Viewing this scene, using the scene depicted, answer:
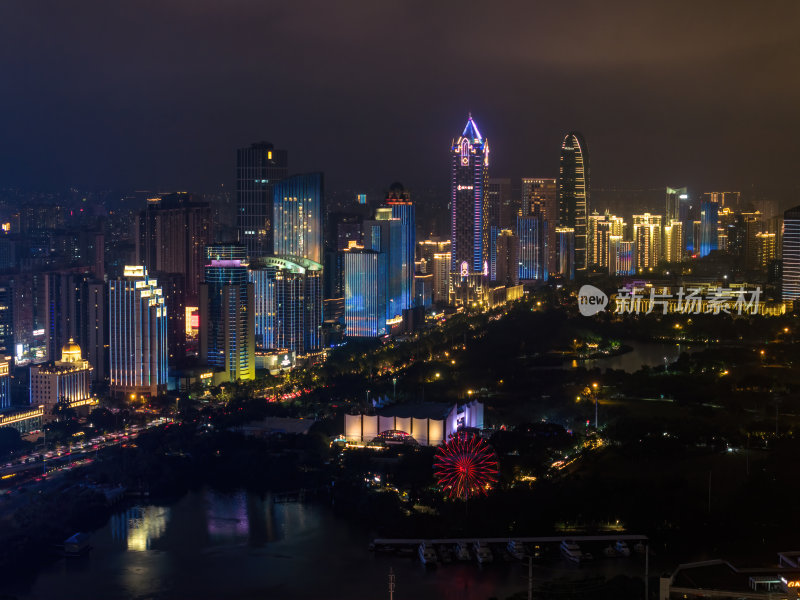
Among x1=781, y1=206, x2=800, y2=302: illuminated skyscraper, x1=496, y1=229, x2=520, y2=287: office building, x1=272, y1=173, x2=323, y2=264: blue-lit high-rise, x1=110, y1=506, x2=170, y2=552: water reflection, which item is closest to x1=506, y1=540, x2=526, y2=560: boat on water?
x1=110, y1=506, x2=170, y2=552: water reflection

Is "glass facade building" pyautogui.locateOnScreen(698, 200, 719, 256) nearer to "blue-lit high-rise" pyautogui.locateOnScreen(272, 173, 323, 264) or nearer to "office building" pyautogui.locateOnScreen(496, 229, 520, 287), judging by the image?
"office building" pyautogui.locateOnScreen(496, 229, 520, 287)

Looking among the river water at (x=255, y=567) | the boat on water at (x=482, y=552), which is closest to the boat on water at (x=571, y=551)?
the river water at (x=255, y=567)

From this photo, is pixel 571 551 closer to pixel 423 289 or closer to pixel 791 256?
pixel 791 256

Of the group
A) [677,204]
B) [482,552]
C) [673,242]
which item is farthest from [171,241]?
[677,204]

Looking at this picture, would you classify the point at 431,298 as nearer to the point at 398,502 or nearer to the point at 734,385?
the point at 734,385

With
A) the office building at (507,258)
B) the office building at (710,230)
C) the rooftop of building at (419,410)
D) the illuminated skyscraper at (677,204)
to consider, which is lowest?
the rooftop of building at (419,410)

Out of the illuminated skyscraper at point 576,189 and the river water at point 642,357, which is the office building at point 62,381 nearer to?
the river water at point 642,357
